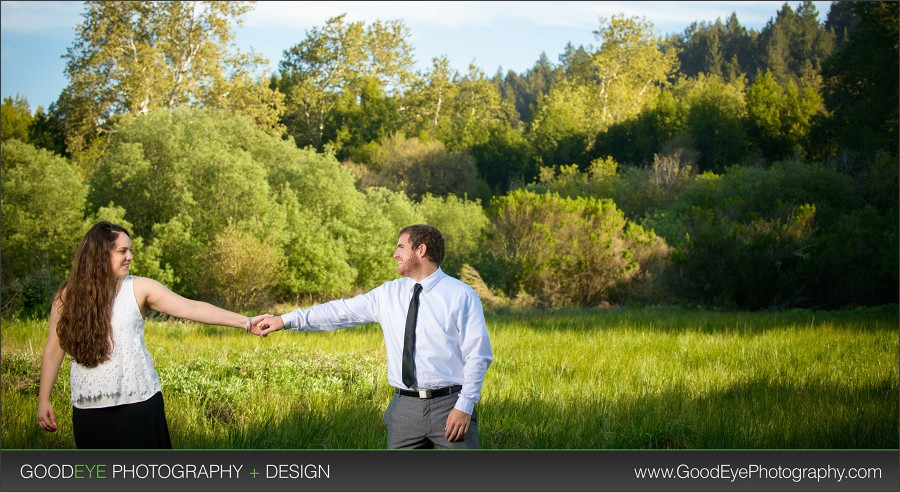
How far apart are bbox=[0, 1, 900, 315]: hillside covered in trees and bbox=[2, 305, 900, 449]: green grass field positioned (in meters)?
5.81

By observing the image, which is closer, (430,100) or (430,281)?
(430,281)

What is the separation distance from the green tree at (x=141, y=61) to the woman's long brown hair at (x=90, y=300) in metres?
21.4

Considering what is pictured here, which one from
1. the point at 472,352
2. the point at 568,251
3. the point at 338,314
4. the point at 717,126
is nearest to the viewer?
the point at 472,352

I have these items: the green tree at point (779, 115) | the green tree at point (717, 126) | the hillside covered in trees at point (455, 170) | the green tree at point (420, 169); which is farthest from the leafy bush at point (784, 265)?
the green tree at point (420, 169)

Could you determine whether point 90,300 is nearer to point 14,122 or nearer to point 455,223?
point 455,223

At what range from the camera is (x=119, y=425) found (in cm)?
373

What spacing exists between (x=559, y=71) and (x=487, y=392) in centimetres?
4600

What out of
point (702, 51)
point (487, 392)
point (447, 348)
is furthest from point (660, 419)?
point (702, 51)

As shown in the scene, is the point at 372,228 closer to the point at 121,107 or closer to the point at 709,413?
the point at 121,107

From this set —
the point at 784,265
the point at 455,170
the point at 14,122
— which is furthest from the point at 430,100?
the point at 784,265

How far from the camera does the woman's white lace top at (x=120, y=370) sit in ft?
12.1

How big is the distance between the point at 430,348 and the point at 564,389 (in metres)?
3.66

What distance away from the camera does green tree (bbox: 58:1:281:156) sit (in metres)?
24.1

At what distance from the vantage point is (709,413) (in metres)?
6.39
